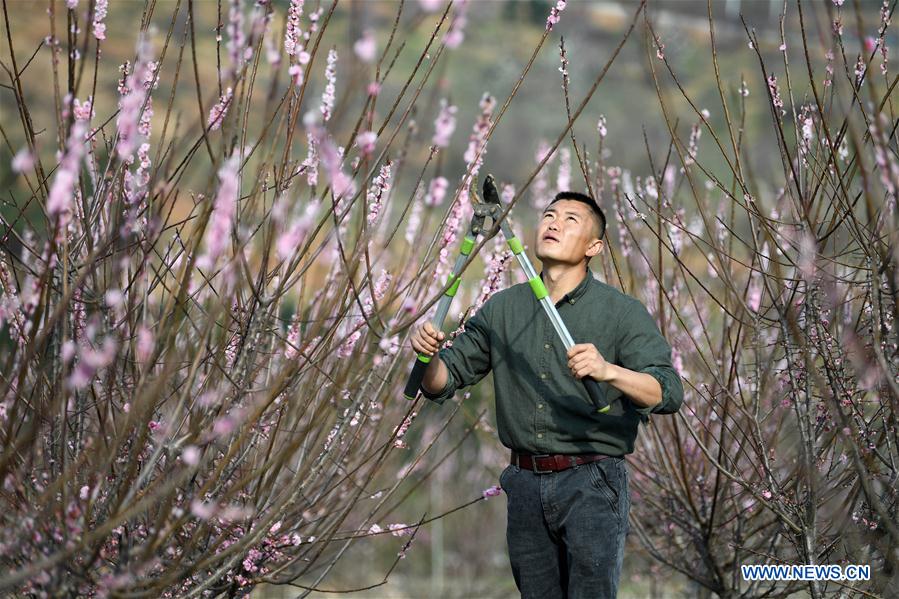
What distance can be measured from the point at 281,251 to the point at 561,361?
1.38 meters

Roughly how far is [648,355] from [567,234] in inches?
19.6

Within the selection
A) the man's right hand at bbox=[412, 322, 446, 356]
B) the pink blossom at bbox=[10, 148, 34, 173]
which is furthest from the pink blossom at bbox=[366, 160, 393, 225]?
the pink blossom at bbox=[10, 148, 34, 173]

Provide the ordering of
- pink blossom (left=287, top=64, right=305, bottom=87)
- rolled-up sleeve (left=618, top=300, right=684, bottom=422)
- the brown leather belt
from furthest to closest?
1. the brown leather belt
2. rolled-up sleeve (left=618, top=300, right=684, bottom=422)
3. pink blossom (left=287, top=64, right=305, bottom=87)

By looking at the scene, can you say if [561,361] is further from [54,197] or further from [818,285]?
[54,197]

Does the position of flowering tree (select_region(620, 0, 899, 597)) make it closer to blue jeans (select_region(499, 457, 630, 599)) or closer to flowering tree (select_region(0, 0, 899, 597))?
flowering tree (select_region(0, 0, 899, 597))

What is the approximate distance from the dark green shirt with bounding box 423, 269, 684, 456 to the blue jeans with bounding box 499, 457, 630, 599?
88 mm

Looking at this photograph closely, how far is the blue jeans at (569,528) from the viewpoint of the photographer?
9.78 feet

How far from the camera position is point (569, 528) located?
300 cm

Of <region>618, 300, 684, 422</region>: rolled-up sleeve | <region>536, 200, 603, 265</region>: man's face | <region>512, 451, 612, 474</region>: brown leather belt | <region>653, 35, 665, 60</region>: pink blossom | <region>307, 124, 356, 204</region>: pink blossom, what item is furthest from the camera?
<region>653, 35, 665, 60</region>: pink blossom

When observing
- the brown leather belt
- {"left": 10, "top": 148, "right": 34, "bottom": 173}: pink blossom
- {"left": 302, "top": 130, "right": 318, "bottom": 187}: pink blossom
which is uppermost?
{"left": 302, "top": 130, "right": 318, "bottom": 187}: pink blossom

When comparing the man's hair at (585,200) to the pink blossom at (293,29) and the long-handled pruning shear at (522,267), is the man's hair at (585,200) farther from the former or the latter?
the pink blossom at (293,29)

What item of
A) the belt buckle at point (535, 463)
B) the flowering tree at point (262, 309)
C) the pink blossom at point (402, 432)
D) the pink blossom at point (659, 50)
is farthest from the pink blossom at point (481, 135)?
the belt buckle at point (535, 463)

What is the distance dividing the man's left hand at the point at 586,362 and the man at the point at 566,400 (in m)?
0.10

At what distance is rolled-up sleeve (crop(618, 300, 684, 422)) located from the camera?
2.96m
